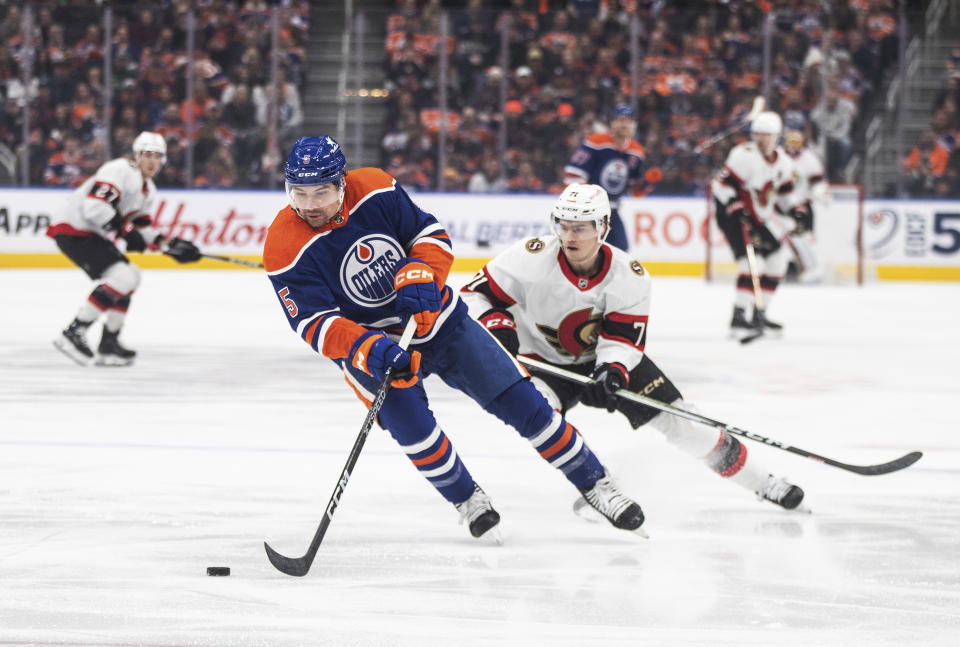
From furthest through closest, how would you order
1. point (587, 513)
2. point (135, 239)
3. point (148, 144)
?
point (135, 239) → point (148, 144) → point (587, 513)

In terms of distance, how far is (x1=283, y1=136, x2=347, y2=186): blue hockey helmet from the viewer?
9.55ft

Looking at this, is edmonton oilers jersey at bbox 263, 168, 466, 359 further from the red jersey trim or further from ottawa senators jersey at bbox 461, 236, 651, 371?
the red jersey trim

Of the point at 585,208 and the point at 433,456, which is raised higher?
the point at 585,208

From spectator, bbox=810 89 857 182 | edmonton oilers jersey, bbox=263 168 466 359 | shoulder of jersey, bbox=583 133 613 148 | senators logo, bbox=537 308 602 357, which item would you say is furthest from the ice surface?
spectator, bbox=810 89 857 182

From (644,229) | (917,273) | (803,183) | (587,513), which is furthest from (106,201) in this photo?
(917,273)

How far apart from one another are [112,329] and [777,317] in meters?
4.38

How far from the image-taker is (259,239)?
11.6m

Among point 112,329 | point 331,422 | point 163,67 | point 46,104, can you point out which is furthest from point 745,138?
point 331,422

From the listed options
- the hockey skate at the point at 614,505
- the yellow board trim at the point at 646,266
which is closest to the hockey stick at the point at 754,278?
the yellow board trim at the point at 646,266

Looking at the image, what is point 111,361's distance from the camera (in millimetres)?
6188

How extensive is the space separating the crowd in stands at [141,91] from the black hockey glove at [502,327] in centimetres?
847

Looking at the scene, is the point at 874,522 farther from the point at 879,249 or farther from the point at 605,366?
the point at 879,249

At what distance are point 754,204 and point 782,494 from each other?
447 centimetres

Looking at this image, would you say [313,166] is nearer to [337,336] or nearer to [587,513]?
[337,336]
